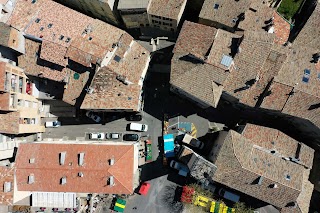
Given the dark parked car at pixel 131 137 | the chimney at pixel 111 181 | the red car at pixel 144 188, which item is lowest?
the red car at pixel 144 188

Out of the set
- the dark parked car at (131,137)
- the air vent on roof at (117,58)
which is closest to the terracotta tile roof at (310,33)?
the air vent on roof at (117,58)

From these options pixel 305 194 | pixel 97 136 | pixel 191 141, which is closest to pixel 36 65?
pixel 97 136

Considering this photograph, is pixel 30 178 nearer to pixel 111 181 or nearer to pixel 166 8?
pixel 111 181

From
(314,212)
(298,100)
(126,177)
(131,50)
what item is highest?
(131,50)

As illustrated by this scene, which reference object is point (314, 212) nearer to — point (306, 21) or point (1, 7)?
point (306, 21)

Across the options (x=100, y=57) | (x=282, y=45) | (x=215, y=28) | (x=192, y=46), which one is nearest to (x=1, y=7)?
(x=100, y=57)

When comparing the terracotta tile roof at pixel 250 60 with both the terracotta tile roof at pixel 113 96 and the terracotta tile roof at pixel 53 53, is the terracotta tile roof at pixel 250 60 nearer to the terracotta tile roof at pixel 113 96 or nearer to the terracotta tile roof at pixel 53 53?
the terracotta tile roof at pixel 113 96
